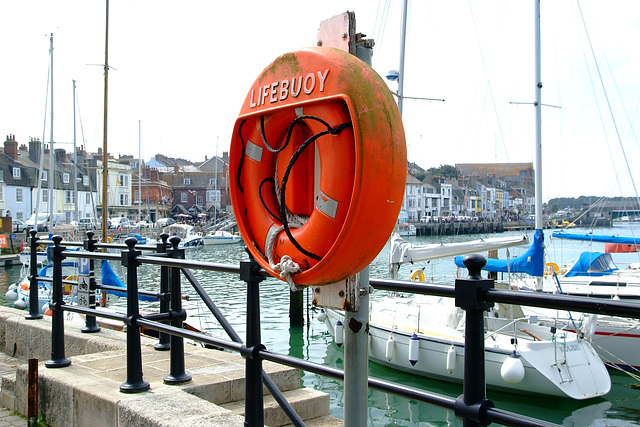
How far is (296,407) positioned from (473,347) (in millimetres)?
2498

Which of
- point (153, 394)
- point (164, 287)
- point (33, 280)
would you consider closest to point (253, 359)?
point (153, 394)

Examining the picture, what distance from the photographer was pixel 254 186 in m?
2.32

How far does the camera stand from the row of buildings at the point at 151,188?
55.0 meters

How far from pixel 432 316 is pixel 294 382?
9637 millimetres

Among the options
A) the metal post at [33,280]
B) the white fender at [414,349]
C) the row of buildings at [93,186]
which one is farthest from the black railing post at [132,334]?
the row of buildings at [93,186]

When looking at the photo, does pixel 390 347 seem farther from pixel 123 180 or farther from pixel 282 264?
pixel 123 180

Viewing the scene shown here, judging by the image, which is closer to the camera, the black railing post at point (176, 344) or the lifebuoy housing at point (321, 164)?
the lifebuoy housing at point (321, 164)

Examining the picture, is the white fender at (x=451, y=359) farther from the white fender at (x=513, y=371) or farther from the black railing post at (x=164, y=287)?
the black railing post at (x=164, y=287)

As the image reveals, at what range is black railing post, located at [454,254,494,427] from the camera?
1826 millimetres

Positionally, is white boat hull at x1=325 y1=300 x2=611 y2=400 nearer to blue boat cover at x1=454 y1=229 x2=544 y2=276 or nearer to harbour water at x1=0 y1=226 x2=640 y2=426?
harbour water at x1=0 y1=226 x2=640 y2=426

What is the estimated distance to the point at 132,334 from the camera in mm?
3912

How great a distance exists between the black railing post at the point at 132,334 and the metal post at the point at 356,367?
215cm

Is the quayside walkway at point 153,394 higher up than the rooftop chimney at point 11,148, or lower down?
lower down

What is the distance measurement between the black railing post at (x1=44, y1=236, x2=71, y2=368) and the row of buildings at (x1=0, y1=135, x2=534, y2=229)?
618 inches
